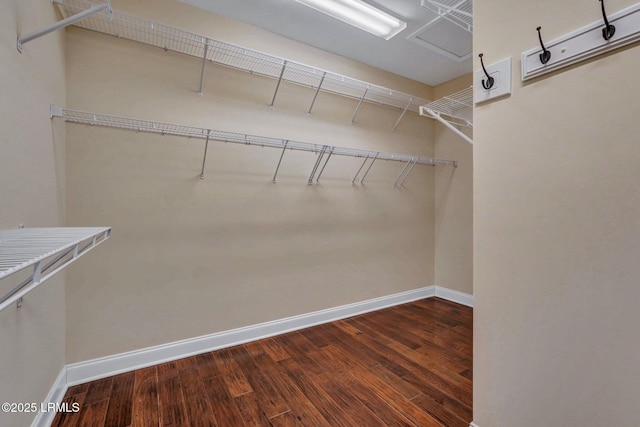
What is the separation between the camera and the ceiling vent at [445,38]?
2140 millimetres

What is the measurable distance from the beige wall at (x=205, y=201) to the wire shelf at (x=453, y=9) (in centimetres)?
95

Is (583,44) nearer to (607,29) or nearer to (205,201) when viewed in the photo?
(607,29)

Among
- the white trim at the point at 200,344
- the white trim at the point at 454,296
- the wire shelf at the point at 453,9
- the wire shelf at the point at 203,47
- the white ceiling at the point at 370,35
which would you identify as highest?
the white ceiling at the point at 370,35

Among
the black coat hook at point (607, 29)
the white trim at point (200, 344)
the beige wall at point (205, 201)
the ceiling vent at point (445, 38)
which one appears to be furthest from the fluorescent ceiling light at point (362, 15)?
the white trim at point (200, 344)

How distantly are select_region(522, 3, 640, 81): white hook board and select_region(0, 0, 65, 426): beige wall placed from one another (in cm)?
197

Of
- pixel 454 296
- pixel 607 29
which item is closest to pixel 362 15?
pixel 607 29

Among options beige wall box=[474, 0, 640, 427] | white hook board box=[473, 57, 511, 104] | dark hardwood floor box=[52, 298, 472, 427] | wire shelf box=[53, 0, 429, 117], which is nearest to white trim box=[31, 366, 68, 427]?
dark hardwood floor box=[52, 298, 472, 427]

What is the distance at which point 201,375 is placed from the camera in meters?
1.73

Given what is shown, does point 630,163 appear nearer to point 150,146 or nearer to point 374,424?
point 374,424

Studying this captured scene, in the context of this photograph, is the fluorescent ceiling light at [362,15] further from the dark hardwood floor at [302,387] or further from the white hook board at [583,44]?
the dark hardwood floor at [302,387]

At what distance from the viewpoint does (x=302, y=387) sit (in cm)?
163

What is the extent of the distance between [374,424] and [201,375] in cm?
112

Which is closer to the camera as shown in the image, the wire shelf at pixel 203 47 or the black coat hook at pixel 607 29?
the black coat hook at pixel 607 29

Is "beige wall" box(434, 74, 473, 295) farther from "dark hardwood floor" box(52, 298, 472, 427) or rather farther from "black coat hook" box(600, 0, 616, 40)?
"black coat hook" box(600, 0, 616, 40)
